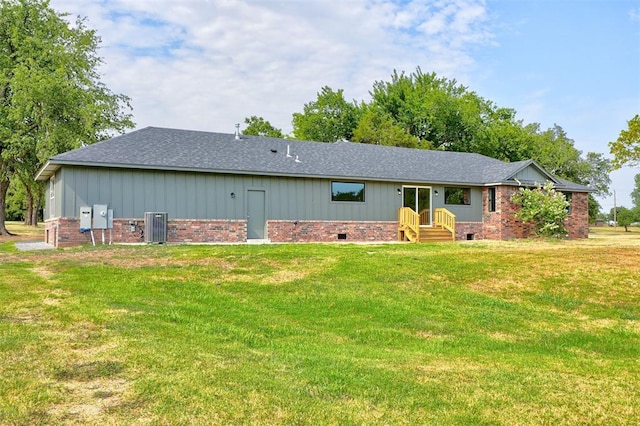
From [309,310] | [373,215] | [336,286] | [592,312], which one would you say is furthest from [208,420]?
[373,215]

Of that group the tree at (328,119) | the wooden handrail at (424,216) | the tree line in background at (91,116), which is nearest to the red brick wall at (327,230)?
the wooden handrail at (424,216)

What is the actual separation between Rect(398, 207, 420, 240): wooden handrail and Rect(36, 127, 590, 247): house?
0.15 ft

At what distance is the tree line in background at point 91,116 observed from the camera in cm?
2519

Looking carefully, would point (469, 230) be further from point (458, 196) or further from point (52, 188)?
point (52, 188)

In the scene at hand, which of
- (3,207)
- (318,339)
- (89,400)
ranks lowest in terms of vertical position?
(318,339)

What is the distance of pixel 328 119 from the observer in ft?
149

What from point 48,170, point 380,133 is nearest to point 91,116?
point 48,170

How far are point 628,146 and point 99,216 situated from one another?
28.2 metres

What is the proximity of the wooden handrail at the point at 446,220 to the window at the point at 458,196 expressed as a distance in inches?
40.5

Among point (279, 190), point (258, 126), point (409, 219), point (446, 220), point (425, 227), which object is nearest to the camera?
point (279, 190)

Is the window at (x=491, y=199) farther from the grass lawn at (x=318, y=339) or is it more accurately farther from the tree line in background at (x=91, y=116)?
the grass lawn at (x=318, y=339)

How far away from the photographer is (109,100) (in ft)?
96.6

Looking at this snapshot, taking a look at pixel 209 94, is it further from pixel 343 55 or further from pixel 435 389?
pixel 435 389

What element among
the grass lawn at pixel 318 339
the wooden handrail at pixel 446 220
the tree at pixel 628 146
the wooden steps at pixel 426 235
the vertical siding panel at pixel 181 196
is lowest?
the grass lawn at pixel 318 339
